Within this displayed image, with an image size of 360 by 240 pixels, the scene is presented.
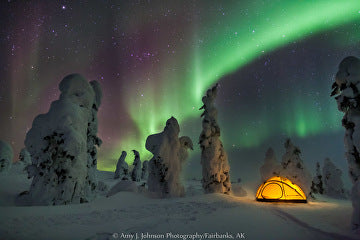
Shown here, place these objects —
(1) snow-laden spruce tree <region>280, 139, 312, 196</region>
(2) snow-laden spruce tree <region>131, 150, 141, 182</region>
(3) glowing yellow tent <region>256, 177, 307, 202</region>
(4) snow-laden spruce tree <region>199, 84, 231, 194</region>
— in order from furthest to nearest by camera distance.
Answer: (2) snow-laden spruce tree <region>131, 150, 141, 182</region>, (1) snow-laden spruce tree <region>280, 139, 312, 196</region>, (4) snow-laden spruce tree <region>199, 84, 231, 194</region>, (3) glowing yellow tent <region>256, 177, 307, 202</region>

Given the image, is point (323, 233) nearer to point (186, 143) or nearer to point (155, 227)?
point (155, 227)

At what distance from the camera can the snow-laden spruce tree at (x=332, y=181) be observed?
32.0 m

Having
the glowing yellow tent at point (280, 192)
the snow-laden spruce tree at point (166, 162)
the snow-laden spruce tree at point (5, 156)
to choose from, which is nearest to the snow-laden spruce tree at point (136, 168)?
the snow-laden spruce tree at point (5, 156)

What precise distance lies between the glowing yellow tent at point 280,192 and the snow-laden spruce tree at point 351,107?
6427 millimetres

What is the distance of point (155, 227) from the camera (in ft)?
16.8

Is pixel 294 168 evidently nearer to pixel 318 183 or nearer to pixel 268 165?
pixel 268 165

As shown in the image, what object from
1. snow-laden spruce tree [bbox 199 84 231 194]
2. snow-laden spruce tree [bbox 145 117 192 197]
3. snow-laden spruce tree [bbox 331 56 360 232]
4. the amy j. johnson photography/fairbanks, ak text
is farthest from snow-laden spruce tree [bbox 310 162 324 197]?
the amy j. johnson photography/fairbanks, ak text

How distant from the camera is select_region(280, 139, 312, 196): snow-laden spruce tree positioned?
22.7 m

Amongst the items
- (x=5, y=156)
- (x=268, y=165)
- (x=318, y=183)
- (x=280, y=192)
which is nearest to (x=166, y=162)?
(x=280, y=192)

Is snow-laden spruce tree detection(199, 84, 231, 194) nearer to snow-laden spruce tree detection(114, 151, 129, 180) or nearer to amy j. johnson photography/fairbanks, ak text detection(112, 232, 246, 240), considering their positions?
amy j. johnson photography/fairbanks, ak text detection(112, 232, 246, 240)

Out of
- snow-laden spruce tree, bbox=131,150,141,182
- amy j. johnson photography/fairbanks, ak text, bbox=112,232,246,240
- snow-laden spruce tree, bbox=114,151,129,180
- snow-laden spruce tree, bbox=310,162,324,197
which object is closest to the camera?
amy j. johnson photography/fairbanks, ak text, bbox=112,232,246,240

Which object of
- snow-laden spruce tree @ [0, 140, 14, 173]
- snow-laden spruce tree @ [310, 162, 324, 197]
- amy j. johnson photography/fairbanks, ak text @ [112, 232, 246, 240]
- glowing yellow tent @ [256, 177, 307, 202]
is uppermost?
snow-laden spruce tree @ [0, 140, 14, 173]

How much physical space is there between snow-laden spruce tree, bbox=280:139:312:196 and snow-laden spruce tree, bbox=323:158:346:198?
15.0m

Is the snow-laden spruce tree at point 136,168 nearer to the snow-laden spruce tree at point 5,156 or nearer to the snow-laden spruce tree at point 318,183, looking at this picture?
the snow-laden spruce tree at point 5,156
